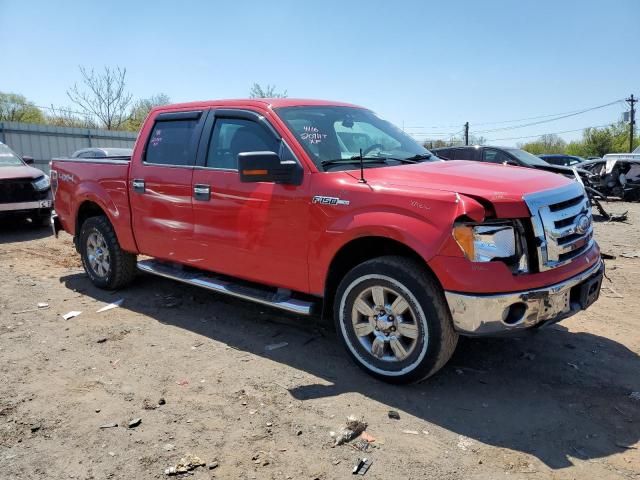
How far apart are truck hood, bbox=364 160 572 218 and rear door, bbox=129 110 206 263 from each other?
1.85 m

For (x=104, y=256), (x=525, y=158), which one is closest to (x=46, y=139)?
(x=104, y=256)

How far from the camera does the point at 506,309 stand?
10.4ft

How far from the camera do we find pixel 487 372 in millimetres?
3854

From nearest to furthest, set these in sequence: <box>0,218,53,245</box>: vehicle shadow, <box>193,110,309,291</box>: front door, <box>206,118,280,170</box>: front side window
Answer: <box>193,110,309,291</box>: front door < <box>206,118,280,170</box>: front side window < <box>0,218,53,245</box>: vehicle shadow

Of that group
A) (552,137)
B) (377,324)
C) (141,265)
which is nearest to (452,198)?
(377,324)

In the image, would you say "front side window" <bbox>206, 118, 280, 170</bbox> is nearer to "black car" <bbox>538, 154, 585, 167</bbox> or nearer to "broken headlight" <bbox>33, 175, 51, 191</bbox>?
"broken headlight" <bbox>33, 175, 51, 191</bbox>

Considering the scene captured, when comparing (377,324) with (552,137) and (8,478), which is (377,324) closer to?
(8,478)

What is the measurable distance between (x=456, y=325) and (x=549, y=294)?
Answer: 59 centimetres

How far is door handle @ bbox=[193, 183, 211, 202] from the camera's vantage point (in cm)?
457

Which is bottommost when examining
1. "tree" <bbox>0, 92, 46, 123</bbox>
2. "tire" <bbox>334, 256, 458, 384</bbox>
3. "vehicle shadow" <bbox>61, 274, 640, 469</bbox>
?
"vehicle shadow" <bbox>61, 274, 640, 469</bbox>

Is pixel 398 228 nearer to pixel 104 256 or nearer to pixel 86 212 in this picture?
pixel 104 256

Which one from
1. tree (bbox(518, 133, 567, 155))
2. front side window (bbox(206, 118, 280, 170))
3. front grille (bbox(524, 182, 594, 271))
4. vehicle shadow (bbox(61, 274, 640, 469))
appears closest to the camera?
vehicle shadow (bbox(61, 274, 640, 469))

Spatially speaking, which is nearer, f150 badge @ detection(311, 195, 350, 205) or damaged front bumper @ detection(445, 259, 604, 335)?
damaged front bumper @ detection(445, 259, 604, 335)

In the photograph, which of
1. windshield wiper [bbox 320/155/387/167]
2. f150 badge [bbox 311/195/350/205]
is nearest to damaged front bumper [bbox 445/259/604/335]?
f150 badge [bbox 311/195/350/205]
